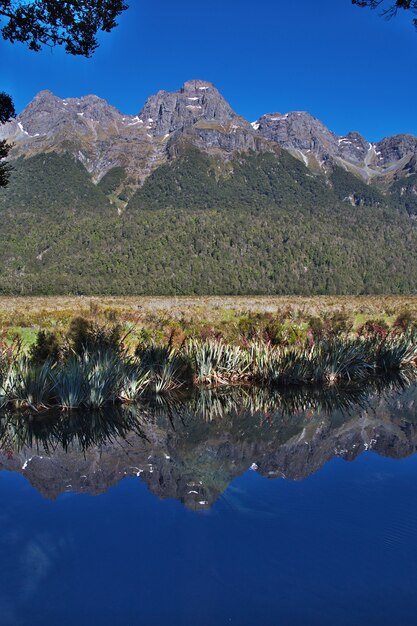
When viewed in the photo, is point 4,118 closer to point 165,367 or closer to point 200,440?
point 165,367

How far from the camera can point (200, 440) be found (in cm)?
695

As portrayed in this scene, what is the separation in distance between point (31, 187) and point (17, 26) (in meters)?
203

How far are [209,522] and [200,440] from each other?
2442 mm

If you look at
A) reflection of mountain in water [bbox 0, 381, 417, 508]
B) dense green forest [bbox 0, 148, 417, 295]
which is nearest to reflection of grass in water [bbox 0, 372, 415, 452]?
reflection of mountain in water [bbox 0, 381, 417, 508]

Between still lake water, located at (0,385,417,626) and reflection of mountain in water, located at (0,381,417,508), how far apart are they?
3 centimetres

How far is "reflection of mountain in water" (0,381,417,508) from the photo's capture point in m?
5.58

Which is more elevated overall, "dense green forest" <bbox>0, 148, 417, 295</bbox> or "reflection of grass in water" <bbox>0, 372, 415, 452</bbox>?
"dense green forest" <bbox>0, 148, 417, 295</bbox>

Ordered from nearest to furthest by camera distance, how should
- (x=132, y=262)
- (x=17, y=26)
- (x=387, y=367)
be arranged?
1. (x=17, y=26)
2. (x=387, y=367)
3. (x=132, y=262)

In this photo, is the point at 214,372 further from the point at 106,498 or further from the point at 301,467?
the point at 106,498

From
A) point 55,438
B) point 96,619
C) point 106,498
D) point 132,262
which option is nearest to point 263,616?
point 96,619

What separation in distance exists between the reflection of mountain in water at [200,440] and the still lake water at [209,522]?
3 centimetres

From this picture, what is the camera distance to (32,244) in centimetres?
14225

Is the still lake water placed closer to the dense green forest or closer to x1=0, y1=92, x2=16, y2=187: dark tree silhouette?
x1=0, y1=92, x2=16, y2=187: dark tree silhouette

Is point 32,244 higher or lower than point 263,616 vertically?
higher
